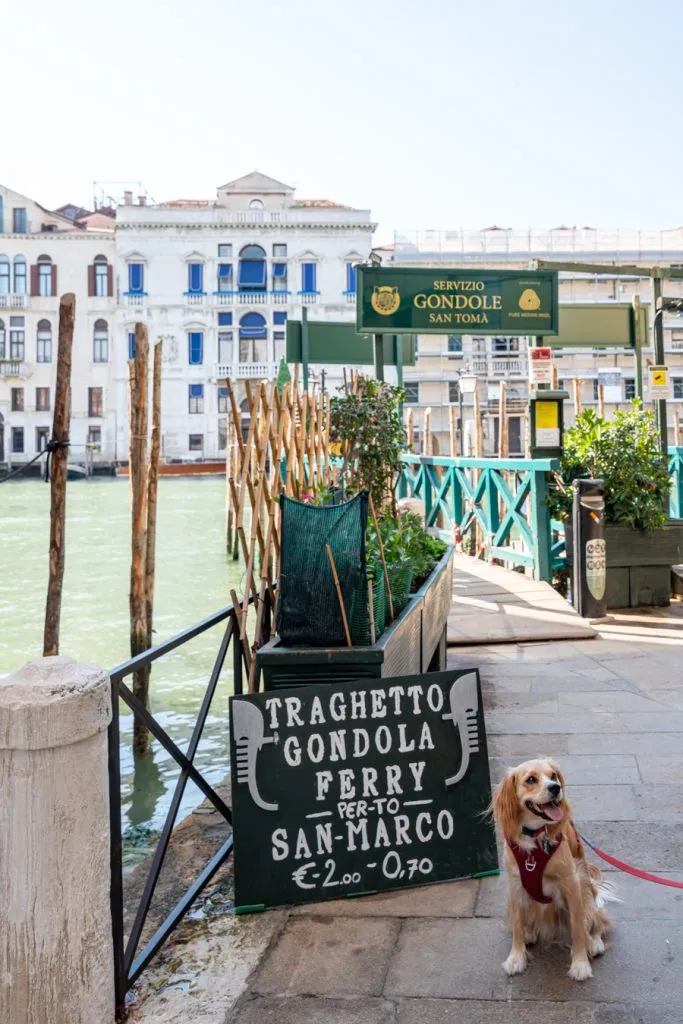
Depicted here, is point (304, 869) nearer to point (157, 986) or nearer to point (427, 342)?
point (157, 986)

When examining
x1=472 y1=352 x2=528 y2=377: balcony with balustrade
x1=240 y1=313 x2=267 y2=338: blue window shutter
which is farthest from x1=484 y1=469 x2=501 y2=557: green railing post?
x1=240 y1=313 x2=267 y2=338: blue window shutter

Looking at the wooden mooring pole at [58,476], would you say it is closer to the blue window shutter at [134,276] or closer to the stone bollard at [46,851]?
the stone bollard at [46,851]

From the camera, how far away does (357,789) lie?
3625 mm

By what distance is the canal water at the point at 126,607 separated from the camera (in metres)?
7.01

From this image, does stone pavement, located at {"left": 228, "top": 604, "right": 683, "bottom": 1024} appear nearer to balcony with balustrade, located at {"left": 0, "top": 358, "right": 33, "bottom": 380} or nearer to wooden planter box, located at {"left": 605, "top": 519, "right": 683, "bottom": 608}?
wooden planter box, located at {"left": 605, "top": 519, "right": 683, "bottom": 608}

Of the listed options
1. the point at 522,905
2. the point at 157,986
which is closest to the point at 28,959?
the point at 157,986

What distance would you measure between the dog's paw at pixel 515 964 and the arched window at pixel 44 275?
61.5 meters

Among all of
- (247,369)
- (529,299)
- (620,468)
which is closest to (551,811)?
(620,468)

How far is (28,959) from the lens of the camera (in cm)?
266

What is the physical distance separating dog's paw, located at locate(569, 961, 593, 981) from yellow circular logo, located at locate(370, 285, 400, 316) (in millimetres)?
7768

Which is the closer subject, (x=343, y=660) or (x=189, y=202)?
(x=343, y=660)

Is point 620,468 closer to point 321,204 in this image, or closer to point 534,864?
point 534,864

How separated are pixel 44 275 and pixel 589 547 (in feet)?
187

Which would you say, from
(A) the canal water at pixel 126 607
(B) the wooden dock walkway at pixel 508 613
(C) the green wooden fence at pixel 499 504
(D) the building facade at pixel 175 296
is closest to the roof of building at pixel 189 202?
(D) the building facade at pixel 175 296
